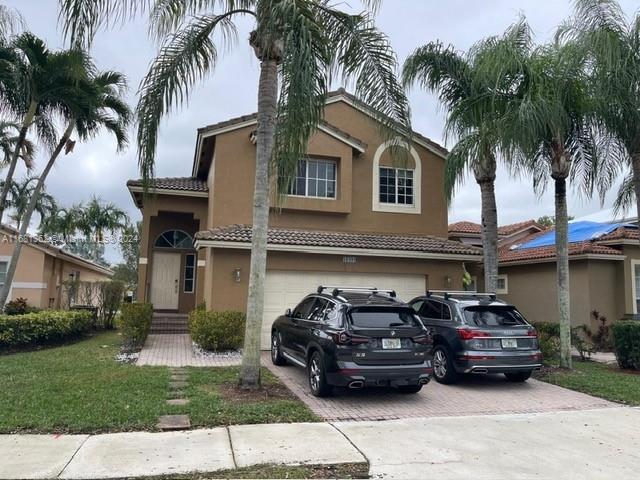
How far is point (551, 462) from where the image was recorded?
221 inches

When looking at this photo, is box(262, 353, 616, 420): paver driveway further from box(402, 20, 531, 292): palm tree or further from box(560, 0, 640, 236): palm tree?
box(560, 0, 640, 236): palm tree

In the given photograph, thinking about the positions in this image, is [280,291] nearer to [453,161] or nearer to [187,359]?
[187,359]

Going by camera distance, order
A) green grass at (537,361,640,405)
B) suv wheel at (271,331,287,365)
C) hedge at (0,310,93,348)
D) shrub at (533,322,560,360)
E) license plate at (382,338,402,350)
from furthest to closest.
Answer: hedge at (0,310,93,348) < shrub at (533,322,560,360) < suv wheel at (271,331,287,365) < green grass at (537,361,640,405) < license plate at (382,338,402,350)

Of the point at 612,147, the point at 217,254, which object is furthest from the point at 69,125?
the point at 612,147

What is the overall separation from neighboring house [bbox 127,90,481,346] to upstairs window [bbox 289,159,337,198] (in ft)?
0.11

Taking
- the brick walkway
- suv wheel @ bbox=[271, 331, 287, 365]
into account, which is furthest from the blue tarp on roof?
the brick walkway

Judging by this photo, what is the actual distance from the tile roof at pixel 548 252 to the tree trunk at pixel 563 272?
484 centimetres

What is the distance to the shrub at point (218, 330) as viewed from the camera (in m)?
12.1

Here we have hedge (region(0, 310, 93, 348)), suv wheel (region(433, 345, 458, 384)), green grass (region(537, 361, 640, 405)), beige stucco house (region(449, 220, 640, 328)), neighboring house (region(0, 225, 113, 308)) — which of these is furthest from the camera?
neighboring house (region(0, 225, 113, 308))

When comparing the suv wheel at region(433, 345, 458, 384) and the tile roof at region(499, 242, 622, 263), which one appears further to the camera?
the tile roof at region(499, 242, 622, 263)

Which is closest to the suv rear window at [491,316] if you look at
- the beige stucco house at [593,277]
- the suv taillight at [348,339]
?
the suv taillight at [348,339]

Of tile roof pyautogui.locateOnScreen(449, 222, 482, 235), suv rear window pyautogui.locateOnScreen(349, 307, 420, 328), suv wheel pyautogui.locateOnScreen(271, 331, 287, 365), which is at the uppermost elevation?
tile roof pyautogui.locateOnScreen(449, 222, 482, 235)

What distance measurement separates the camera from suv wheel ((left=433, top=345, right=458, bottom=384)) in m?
9.59

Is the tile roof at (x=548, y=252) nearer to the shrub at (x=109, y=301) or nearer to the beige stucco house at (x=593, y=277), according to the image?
the beige stucco house at (x=593, y=277)
